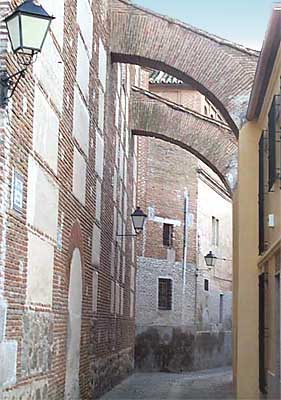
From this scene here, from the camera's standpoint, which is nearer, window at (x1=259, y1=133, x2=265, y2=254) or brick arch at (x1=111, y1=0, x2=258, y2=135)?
window at (x1=259, y1=133, x2=265, y2=254)

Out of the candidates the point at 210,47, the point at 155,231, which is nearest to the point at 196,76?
the point at 210,47

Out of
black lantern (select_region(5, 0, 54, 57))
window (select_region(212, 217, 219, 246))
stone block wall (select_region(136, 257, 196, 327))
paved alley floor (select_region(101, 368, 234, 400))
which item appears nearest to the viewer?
black lantern (select_region(5, 0, 54, 57))

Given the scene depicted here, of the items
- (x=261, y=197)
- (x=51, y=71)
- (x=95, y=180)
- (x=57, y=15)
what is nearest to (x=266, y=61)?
(x=261, y=197)

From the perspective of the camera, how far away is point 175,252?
28.4 m

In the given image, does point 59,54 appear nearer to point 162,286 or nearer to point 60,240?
point 60,240

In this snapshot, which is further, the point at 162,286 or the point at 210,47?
the point at 162,286

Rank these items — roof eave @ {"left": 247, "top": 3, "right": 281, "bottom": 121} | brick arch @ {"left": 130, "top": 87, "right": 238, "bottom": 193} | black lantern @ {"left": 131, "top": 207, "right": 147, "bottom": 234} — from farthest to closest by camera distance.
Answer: brick arch @ {"left": 130, "top": 87, "right": 238, "bottom": 193} → black lantern @ {"left": 131, "top": 207, "right": 147, "bottom": 234} → roof eave @ {"left": 247, "top": 3, "right": 281, "bottom": 121}

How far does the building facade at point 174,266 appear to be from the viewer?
27250mm

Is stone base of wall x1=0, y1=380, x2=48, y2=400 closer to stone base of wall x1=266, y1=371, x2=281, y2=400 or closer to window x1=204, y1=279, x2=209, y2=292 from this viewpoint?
stone base of wall x1=266, y1=371, x2=281, y2=400

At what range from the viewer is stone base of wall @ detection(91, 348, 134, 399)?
587 inches

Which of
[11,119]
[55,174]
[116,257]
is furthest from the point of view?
[116,257]

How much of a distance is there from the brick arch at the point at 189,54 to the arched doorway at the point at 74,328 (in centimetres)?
495

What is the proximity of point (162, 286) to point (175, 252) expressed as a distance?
130 centimetres

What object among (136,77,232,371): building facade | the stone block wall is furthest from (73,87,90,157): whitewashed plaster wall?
the stone block wall
